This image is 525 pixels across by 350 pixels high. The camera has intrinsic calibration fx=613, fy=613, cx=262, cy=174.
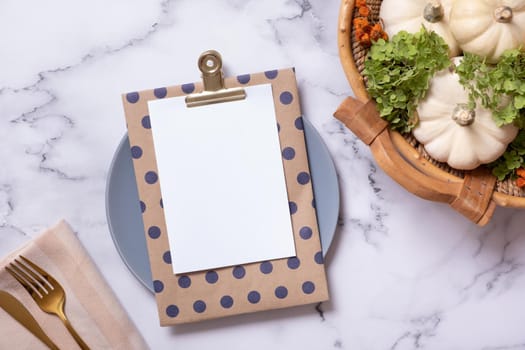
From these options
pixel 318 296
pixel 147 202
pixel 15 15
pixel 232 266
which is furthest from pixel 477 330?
pixel 15 15

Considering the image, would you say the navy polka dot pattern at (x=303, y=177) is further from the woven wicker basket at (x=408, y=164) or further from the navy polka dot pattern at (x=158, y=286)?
the navy polka dot pattern at (x=158, y=286)

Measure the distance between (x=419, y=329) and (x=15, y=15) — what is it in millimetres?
807

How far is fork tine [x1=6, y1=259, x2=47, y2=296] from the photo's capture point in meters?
0.93

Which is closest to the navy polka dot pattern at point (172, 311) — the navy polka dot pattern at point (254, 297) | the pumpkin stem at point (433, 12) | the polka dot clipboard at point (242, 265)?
the polka dot clipboard at point (242, 265)

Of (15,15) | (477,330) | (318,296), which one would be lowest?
(477,330)

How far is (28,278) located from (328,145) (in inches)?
19.8

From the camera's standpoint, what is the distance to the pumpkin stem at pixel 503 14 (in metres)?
0.75

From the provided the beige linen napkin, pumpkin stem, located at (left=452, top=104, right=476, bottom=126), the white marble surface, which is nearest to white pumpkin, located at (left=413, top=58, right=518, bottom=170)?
pumpkin stem, located at (left=452, top=104, right=476, bottom=126)

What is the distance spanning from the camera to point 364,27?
0.82 metres

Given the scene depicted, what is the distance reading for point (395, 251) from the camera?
3.17ft

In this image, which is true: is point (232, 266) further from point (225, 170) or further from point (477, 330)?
point (477, 330)

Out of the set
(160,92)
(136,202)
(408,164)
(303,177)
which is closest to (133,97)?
(160,92)

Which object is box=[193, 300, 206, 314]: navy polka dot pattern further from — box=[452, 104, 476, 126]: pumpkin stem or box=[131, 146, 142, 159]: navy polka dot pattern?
box=[452, 104, 476, 126]: pumpkin stem

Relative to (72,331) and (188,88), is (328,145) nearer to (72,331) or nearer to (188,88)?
(188,88)
